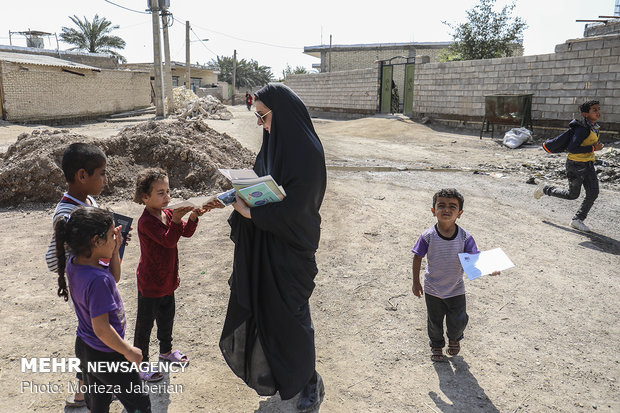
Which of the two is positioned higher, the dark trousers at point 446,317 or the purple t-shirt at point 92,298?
the purple t-shirt at point 92,298

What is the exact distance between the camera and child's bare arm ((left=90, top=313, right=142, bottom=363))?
1.79m

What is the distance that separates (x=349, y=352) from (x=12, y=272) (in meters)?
3.33

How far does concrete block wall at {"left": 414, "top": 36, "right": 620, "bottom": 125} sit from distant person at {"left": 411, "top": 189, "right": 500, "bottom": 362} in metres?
12.5

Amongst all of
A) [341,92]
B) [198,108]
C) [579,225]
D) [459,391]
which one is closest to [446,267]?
[459,391]

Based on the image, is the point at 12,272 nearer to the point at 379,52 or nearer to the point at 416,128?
the point at 416,128

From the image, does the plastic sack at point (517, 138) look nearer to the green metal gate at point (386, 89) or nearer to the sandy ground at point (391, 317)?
the sandy ground at point (391, 317)

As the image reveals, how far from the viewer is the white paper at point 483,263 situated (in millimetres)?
2520

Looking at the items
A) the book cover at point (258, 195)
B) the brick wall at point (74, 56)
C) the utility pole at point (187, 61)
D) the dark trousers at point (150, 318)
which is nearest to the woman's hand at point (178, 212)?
the book cover at point (258, 195)

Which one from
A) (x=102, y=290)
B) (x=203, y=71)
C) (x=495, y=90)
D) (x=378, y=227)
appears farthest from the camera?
(x=203, y=71)

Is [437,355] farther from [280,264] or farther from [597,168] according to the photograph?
[597,168]

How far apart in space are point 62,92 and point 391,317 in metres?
20.9

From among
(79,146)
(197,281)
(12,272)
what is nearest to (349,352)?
(197,281)

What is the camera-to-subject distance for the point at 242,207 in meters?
2.22

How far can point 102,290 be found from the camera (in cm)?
181
